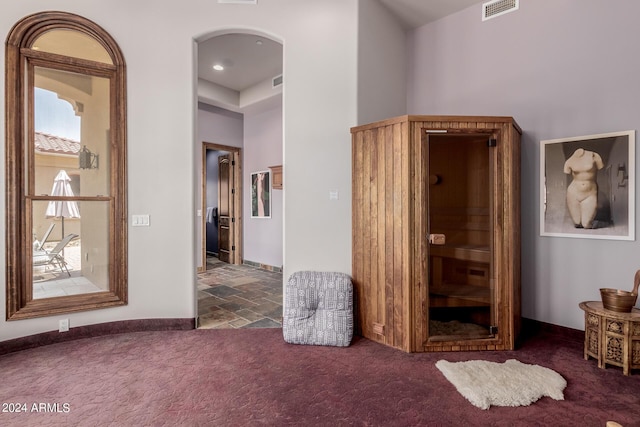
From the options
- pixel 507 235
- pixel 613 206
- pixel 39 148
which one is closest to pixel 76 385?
pixel 39 148

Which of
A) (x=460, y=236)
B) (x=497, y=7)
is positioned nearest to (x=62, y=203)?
(x=460, y=236)

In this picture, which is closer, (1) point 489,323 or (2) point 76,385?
(2) point 76,385

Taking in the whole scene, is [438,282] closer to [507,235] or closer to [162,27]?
[507,235]

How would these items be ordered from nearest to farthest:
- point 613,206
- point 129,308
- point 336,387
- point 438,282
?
point 336,387 < point 613,206 < point 438,282 < point 129,308

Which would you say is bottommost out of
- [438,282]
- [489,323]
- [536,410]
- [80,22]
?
[536,410]

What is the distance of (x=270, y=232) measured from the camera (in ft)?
21.2

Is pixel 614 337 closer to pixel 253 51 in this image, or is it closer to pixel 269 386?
pixel 269 386

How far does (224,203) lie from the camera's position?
7.63 meters

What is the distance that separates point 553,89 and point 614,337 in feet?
7.64

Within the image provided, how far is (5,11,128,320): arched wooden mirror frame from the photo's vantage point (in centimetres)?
293

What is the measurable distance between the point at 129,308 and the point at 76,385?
3.66 ft

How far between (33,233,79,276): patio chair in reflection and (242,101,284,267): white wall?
11.3 ft

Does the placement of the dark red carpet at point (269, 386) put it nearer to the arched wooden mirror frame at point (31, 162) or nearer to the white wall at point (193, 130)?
the arched wooden mirror frame at point (31, 162)

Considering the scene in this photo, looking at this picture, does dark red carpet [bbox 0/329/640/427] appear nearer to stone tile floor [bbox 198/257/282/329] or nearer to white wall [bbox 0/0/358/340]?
stone tile floor [bbox 198/257/282/329]
